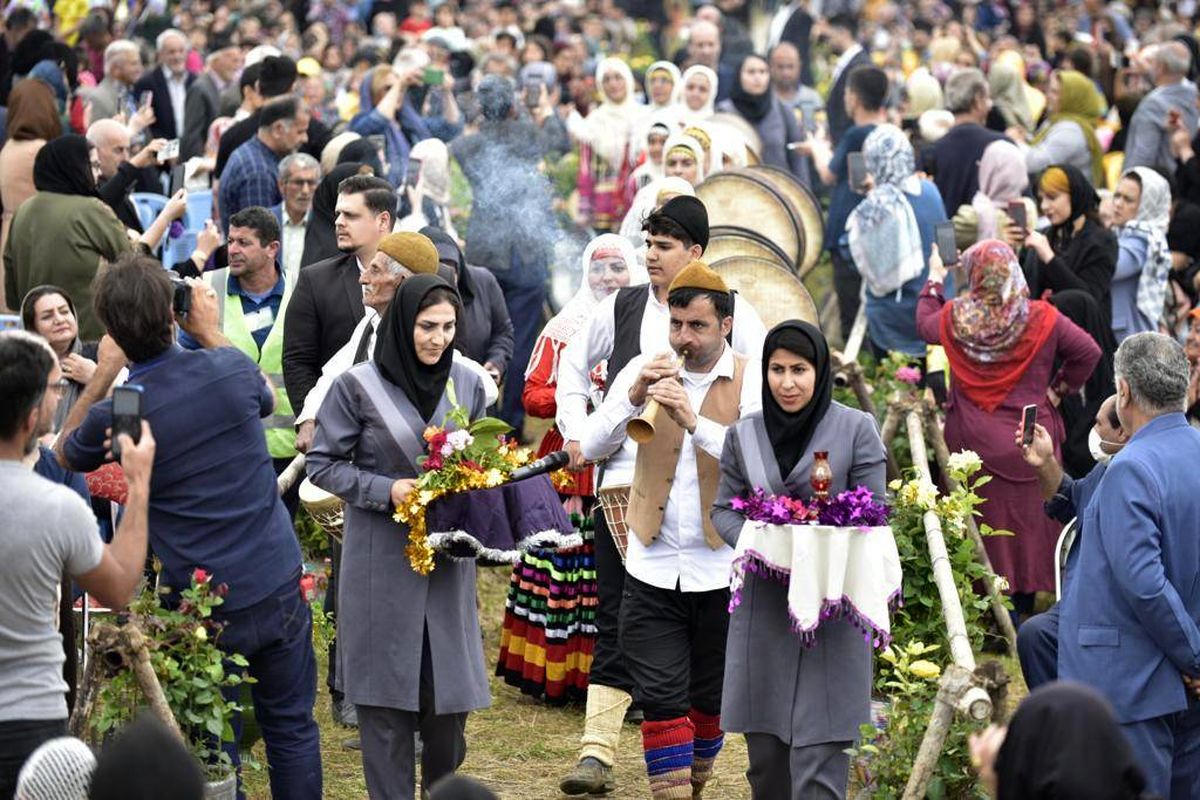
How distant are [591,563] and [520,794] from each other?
1311mm

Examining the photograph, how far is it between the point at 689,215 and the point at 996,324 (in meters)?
2.38

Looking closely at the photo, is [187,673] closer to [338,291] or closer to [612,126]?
[338,291]

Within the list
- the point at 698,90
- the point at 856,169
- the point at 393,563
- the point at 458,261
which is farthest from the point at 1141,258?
the point at 393,563

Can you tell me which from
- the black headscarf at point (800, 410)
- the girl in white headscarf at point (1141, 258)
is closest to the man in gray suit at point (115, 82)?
the girl in white headscarf at point (1141, 258)

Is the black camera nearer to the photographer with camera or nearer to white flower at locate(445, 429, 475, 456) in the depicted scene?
the photographer with camera

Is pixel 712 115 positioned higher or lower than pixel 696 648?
higher

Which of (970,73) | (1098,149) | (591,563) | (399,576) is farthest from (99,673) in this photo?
(1098,149)

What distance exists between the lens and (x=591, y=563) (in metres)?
8.52

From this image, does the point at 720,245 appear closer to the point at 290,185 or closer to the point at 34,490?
the point at 290,185

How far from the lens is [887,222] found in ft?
36.7

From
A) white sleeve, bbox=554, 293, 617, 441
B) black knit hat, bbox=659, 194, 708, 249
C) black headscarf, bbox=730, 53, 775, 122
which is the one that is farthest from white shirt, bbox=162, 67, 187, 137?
black knit hat, bbox=659, 194, 708, 249

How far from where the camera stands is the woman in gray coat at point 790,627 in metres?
6.05

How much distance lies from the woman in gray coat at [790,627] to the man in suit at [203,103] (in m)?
8.90

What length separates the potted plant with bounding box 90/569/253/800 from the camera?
5.86 meters
